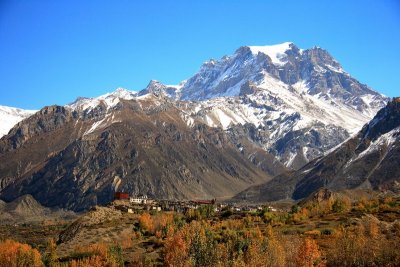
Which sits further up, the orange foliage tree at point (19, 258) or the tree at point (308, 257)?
the tree at point (308, 257)

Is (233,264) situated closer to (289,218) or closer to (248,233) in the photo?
(248,233)

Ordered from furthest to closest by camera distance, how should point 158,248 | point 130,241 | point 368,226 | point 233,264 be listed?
point 130,241 → point 158,248 → point 368,226 → point 233,264

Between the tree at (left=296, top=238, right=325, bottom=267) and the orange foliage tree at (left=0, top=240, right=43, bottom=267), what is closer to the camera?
the tree at (left=296, top=238, right=325, bottom=267)

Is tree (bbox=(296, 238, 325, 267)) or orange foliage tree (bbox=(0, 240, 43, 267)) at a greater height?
tree (bbox=(296, 238, 325, 267))

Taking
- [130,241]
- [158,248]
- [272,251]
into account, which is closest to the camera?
[272,251]

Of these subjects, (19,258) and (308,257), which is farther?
(19,258)

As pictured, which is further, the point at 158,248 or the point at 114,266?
the point at 158,248

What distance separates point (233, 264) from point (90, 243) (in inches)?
3627

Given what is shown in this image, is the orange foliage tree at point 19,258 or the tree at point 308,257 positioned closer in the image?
the tree at point 308,257

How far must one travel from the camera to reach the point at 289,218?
186500mm

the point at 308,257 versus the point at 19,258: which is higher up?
the point at 308,257

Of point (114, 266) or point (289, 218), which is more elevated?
point (289, 218)

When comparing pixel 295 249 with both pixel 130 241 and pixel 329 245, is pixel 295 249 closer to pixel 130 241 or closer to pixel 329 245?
pixel 329 245

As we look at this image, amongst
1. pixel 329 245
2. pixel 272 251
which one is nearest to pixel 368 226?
pixel 329 245
